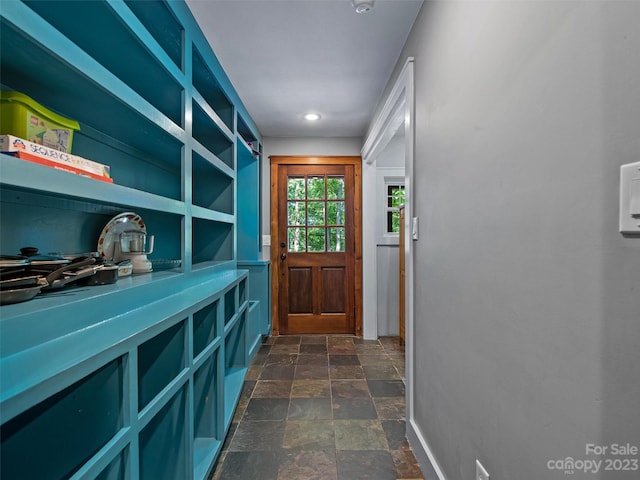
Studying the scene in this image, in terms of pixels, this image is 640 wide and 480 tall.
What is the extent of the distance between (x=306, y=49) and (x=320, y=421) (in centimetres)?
235

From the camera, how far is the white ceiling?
1.53m

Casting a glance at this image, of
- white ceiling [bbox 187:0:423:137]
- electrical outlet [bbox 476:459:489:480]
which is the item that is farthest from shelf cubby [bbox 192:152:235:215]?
electrical outlet [bbox 476:459:489:480]

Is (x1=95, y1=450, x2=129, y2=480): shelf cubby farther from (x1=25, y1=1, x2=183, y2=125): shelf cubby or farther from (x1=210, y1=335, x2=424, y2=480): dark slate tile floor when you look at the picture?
(x1=25, y1=1, x2=183, y2=125): shelf cubby

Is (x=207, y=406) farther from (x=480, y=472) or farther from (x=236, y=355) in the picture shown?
(x=480, y=472)

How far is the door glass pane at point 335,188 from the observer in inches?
141

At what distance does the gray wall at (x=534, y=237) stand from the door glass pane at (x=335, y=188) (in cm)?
232

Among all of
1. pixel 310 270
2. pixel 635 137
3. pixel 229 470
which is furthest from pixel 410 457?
pixel 310 270

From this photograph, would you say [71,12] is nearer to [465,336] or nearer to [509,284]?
[509,284]

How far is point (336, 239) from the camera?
360cm

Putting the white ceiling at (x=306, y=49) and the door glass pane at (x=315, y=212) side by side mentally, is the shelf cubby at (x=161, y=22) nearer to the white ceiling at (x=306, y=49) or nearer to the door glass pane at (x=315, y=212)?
the white ceiling at (x=306, y=49)

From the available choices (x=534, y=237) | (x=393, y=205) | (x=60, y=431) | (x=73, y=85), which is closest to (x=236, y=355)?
(x=60, y=431)

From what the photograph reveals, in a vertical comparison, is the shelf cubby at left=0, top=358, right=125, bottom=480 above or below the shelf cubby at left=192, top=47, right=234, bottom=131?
below

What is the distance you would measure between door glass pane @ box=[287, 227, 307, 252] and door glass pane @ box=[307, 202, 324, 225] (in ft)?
0.49

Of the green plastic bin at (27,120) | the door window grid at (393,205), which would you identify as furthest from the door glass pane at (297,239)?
the green plastic bin at (27,120)
